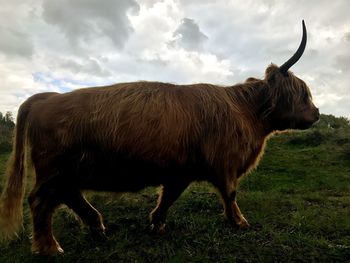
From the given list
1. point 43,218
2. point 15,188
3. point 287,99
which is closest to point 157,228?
point 43,218

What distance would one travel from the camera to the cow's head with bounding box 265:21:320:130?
254 inches

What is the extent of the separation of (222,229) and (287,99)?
6.56ft

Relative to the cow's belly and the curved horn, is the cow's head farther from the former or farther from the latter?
the cow's belly

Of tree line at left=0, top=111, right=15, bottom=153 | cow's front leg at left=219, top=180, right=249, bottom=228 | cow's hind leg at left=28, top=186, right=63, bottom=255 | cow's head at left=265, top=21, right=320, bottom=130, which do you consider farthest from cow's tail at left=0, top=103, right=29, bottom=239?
tree line at left=0, top=111, right=15, bottom=153

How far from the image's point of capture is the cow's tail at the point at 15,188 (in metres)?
5.68

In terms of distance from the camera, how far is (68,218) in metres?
6.70

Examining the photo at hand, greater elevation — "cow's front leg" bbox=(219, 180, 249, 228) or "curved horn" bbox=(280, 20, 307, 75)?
"curved horn" bbox=(280, 20, 307, 75)

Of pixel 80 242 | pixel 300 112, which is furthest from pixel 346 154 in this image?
pixel 80 242

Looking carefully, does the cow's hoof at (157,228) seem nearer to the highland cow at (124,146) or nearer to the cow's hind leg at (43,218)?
the highland cow at (124,146)

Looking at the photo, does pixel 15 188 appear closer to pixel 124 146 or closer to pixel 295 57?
pixel 124 146

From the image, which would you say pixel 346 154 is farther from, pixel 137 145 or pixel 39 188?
pixel 39 188

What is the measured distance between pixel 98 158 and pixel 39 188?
0.75 metres

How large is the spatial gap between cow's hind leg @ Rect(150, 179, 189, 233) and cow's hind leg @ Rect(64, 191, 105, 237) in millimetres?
641

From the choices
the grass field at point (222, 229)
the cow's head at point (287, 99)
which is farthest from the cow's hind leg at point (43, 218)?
the cow's head at point (287, 99)
